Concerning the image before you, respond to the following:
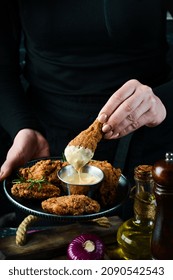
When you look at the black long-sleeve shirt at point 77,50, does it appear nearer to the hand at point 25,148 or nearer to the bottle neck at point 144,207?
the hand at point 25,148

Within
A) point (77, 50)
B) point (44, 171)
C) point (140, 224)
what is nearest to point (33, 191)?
point (44, 171)

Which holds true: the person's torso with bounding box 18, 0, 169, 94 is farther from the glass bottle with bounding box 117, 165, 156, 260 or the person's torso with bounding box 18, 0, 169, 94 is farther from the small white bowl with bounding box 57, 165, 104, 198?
the glass bottle with bounding box 117, 165, 156, 260

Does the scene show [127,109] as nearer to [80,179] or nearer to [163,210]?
[80,179]

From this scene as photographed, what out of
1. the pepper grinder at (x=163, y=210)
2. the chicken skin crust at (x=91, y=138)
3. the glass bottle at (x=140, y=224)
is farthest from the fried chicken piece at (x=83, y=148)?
the pepper grinder at (x=163, y=210)

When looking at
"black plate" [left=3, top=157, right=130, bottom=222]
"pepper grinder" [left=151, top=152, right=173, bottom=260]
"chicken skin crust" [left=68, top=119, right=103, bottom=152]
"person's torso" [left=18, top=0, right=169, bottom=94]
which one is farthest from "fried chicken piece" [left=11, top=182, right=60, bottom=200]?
"person's torso" [left=18, top=0, right=169, bottom=94]
